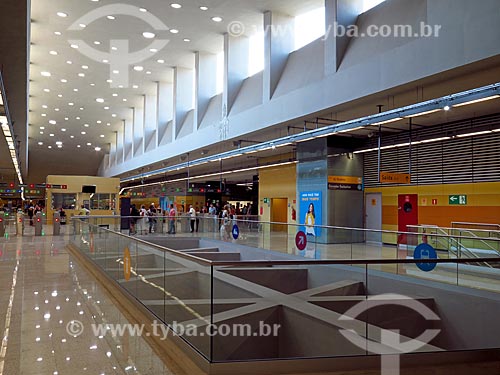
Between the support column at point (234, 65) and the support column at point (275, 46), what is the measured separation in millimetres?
2364

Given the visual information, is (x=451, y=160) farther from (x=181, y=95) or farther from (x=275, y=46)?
(x=181, y=95)

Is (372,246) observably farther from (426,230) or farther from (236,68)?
(236,68)

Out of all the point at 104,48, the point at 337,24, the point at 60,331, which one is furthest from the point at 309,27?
the point at 60,331

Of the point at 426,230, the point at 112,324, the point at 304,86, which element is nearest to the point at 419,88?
the point at 304,86

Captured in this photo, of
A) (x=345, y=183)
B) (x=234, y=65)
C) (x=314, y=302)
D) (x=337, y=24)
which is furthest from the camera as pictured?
(x=345, y=183)

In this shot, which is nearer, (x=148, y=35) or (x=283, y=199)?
(x=148, y=35)

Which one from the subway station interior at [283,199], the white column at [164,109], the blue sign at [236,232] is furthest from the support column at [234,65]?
the white column at [164,109]

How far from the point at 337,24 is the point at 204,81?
8511 mm

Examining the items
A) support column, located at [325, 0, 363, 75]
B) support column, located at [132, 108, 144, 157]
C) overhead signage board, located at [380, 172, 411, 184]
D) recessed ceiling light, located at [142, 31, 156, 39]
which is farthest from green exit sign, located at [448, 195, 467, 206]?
support column, located at [132, 108, 144, 157]

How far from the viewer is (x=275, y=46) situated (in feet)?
45.5

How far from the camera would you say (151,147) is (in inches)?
1061

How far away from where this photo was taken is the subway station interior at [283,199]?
452 centimetres

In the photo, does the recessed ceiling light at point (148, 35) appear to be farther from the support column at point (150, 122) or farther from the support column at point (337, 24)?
the support column at point (150, 122)

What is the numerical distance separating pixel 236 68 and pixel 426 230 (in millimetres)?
8904
